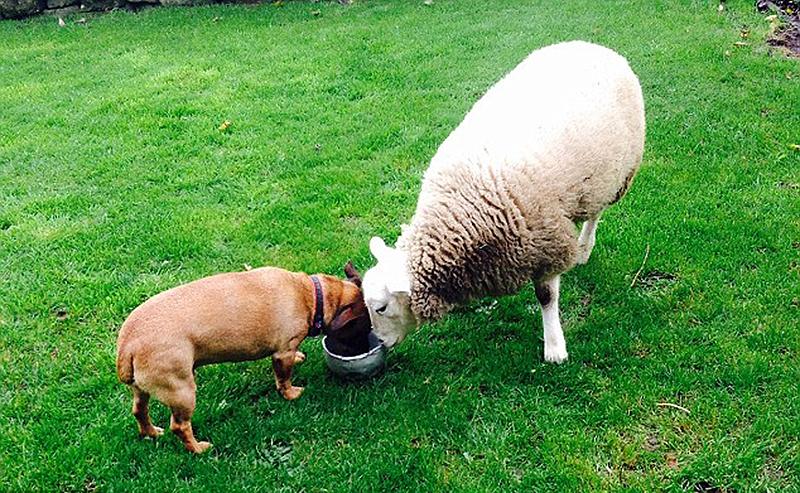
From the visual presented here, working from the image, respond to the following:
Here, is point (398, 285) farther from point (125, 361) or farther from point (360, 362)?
point (125, 361)

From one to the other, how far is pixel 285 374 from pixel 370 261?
1376mm

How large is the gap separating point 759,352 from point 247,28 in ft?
27.2

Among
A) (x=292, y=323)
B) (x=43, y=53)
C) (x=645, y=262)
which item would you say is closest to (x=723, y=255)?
(x=645, y=262)

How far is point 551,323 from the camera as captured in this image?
4.16 m

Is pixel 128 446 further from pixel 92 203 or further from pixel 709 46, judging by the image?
pixel 709 46

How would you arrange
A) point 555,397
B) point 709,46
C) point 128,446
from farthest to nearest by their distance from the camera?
point 709,46 → point 555,397 → point 128,446

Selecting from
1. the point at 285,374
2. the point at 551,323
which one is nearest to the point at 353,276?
the point at 285,374

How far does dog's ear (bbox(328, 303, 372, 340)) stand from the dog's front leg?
0.25 meters

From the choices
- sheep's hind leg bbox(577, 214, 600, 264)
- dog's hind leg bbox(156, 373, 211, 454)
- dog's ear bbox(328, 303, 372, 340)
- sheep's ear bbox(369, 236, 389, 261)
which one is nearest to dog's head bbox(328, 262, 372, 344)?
dog's ear bbox(328, 303, 372, 340)

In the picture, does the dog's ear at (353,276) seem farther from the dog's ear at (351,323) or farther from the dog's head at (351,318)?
the dog's ear at (351,323)

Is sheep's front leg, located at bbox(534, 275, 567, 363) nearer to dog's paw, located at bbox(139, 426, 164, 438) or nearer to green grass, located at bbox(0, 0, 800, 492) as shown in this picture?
green grass, located at bbox(0, 0, 800, 492)

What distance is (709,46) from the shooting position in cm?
823

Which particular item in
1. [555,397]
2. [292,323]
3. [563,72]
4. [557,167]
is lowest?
[555,397]

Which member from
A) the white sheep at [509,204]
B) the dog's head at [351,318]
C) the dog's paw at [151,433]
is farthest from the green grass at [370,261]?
the white sheep at [509,204]
